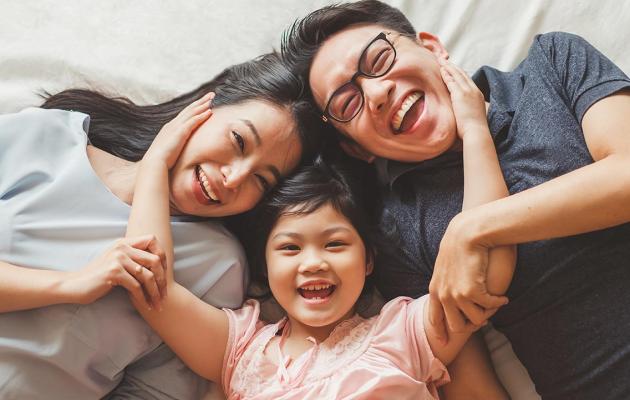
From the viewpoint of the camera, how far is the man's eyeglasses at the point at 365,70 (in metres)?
1.37

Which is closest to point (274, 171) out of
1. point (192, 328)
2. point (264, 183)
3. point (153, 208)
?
point (264, 183)

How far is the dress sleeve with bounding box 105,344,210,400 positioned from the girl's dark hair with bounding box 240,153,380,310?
0.24 m

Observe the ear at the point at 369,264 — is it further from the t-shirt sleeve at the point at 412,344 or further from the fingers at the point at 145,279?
the fingers at the point at 145,279

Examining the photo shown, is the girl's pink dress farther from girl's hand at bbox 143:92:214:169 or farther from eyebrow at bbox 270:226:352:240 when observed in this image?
girl's hand at bbox 143:92:214:169

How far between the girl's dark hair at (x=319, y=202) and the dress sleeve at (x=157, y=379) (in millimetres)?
236

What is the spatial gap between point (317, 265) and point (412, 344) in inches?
9.3

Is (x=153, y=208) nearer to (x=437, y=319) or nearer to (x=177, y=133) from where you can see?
(x=177, y=133)

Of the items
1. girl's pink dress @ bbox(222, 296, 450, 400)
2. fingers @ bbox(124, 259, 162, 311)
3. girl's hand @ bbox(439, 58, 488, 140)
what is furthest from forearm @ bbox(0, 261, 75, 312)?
girl's hand @ bbox(439, 58, 488, 140)

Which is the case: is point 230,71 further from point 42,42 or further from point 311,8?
point 42,42

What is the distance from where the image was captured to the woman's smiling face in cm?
138

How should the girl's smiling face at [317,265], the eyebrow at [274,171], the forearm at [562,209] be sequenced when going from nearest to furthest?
the forearm at [562,209] → the girl's smiling face at [317,265] → the eyebrow at [274,171]

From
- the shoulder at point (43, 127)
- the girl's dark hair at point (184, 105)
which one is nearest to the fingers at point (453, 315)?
the girl's dark hair at point (184, 105)

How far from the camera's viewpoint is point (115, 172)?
1.49m

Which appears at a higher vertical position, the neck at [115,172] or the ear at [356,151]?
the ear at [356,151]
